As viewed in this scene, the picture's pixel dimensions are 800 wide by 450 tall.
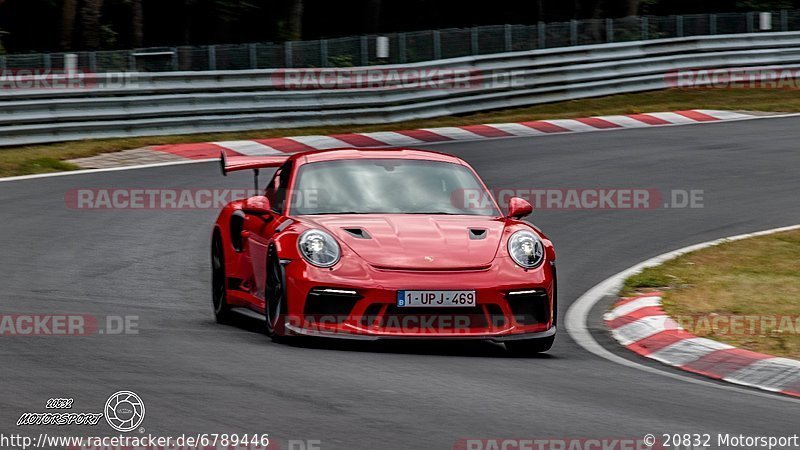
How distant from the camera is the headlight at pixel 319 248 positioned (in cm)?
835

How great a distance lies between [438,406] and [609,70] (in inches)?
851

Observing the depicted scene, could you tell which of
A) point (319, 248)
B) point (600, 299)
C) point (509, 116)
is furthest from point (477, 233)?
point (509, 116)

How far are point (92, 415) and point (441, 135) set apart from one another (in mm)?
15673

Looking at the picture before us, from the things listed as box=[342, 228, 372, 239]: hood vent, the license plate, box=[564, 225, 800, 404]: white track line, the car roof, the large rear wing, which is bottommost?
box=[564, 225, 800, 404]: white track line

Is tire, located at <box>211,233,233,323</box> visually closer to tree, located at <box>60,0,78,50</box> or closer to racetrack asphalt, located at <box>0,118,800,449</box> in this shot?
racetrack asphalt, located at <box>0,118,800,449</box>

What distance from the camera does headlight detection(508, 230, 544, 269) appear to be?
336 inches

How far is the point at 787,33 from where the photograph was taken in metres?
29.5

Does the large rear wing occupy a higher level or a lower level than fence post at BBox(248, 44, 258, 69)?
lower

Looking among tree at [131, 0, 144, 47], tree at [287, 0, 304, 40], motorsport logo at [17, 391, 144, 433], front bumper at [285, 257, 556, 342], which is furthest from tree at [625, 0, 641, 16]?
motorsport logo at [17, 391, 144, 433]

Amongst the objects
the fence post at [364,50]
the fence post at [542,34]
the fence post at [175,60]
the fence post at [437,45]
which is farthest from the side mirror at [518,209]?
the fence post at [542,34]

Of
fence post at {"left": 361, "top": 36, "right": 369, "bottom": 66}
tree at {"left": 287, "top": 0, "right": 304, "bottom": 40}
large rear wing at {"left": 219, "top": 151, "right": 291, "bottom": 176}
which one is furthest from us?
tree at {"left": 287, "top": 0, "right": 304, "bottom": 40}

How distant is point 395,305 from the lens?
8172 mm

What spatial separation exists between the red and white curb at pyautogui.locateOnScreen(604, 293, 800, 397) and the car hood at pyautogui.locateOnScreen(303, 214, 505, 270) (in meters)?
1.16

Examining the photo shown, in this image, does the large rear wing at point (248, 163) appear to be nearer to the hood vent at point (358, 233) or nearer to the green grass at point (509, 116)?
the hood vent at point (358, 233)
